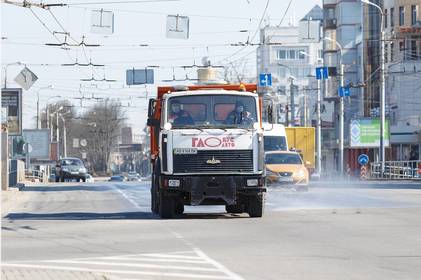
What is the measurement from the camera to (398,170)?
238 feet

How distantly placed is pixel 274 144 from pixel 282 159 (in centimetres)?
413

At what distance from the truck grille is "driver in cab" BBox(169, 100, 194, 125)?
83 centimetres

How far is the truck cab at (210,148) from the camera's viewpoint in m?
24.7

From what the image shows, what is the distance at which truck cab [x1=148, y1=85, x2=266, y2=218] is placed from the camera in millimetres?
24656

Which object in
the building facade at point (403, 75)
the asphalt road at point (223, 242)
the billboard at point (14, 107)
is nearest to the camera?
the asphalt road at point (223, 242)

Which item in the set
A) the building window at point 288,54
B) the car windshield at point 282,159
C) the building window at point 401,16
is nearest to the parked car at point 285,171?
the car windshield at point 282,159

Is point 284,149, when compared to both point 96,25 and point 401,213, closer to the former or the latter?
point 96,25

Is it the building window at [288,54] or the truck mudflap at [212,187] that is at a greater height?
the building window at [288,54]

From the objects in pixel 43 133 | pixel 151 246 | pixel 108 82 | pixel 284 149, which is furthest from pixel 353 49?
pixel 151 246

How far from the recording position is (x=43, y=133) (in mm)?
96062

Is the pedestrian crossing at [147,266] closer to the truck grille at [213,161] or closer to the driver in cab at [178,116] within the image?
the truck grille at [213,161]

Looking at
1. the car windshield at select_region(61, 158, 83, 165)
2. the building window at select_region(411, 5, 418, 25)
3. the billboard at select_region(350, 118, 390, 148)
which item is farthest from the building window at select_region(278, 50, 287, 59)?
the car windshield at select_region(61, 158, 83, 165)

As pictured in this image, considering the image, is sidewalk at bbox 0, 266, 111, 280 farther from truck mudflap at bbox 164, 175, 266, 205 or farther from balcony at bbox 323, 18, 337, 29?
balcony at bbox 323, 18, 337, 29

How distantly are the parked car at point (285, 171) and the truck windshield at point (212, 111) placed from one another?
51.8 ft
